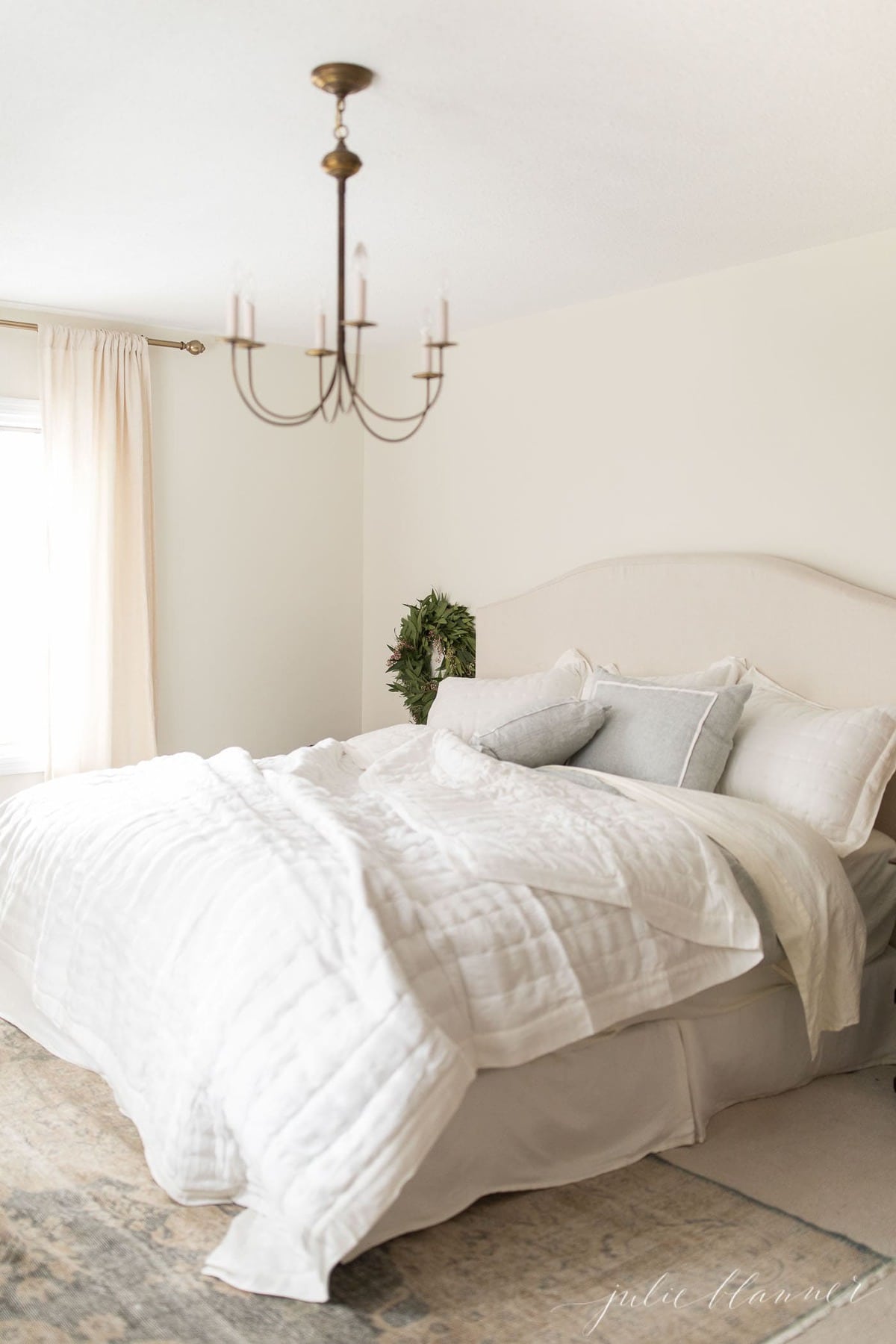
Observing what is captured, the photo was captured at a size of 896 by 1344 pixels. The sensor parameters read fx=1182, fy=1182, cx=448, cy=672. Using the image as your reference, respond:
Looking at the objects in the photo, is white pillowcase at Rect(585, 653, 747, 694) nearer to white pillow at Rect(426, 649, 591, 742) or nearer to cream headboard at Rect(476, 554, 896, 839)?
cream headboard at Rect(476, 554, 896, 839)

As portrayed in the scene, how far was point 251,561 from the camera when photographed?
5484 millimetres

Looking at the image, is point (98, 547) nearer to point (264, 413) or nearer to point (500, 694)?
point (264, 413)

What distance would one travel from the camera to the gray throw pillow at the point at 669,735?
3387 mm

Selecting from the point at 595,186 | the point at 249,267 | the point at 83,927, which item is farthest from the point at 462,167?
the point at 83,927

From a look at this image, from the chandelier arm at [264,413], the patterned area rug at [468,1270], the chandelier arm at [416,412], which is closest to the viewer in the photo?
the patterned area rug at [468,1270]

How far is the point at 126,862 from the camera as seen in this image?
113 inches

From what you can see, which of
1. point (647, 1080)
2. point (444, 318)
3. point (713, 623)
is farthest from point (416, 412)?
point (647, 1080)

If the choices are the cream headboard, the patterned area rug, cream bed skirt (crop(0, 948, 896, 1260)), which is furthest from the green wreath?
the patterned area rug

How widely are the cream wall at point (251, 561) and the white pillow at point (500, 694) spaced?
1.27 m

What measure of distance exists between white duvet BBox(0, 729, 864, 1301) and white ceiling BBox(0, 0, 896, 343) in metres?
1.63

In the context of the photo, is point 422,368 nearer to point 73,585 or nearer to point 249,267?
point 249,267

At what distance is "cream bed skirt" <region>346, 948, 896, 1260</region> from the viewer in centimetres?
236

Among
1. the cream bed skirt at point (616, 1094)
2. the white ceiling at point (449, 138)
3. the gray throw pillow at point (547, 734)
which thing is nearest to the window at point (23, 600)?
the white ceiling at point (449, 138)

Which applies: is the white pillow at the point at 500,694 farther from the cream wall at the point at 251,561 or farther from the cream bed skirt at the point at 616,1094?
the cream bed skirt at the point at 616,1094
